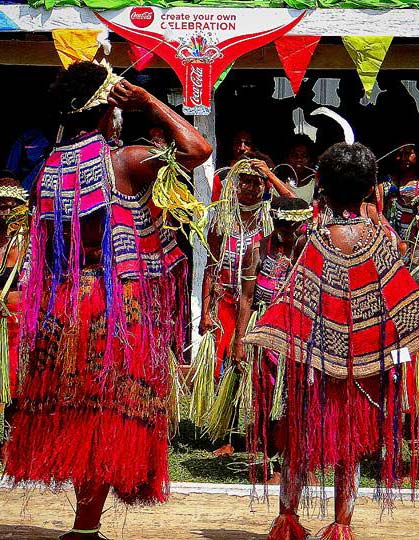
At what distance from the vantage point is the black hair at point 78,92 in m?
4.58

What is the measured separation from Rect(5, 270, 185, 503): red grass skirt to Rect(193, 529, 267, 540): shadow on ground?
0.81 m

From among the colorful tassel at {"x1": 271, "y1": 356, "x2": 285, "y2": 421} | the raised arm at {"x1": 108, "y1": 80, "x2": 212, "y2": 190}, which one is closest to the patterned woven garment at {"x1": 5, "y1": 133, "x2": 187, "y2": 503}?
the raised arm at {"x1": 108, "y1": 80, "x2": 212, "y2": 190}

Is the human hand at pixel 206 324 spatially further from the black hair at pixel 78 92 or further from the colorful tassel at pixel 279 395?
the black hair at pixel 78 92

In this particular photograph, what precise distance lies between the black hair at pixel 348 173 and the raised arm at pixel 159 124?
64 cm

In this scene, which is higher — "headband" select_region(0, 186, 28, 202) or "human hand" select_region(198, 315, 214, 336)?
"headband" select_region(0, 186, 28, 202)

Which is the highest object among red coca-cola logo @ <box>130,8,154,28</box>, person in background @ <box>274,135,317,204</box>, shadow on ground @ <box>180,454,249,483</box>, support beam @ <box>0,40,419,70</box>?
support beam @ <box>0,40,419,70</box>

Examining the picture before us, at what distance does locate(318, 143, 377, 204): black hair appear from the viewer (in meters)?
4.85

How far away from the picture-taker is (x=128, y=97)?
14.7 ft

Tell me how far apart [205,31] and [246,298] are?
292cm

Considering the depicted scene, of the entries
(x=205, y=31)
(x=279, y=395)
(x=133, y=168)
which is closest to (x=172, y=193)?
(x=133, y=168)

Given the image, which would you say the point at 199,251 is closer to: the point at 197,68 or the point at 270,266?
the point at 197,68

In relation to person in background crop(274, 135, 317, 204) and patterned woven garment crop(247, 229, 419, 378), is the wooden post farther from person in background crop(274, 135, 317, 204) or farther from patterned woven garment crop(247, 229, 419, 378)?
patterned woven garment crop(247, 229, 419, 378)

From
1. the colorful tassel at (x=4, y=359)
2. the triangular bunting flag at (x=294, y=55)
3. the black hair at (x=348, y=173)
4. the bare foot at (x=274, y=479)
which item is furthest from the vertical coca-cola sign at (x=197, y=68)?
the black hair at (x=348, y=173)

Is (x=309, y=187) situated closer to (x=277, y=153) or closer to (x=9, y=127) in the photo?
(x=277, y=153)
